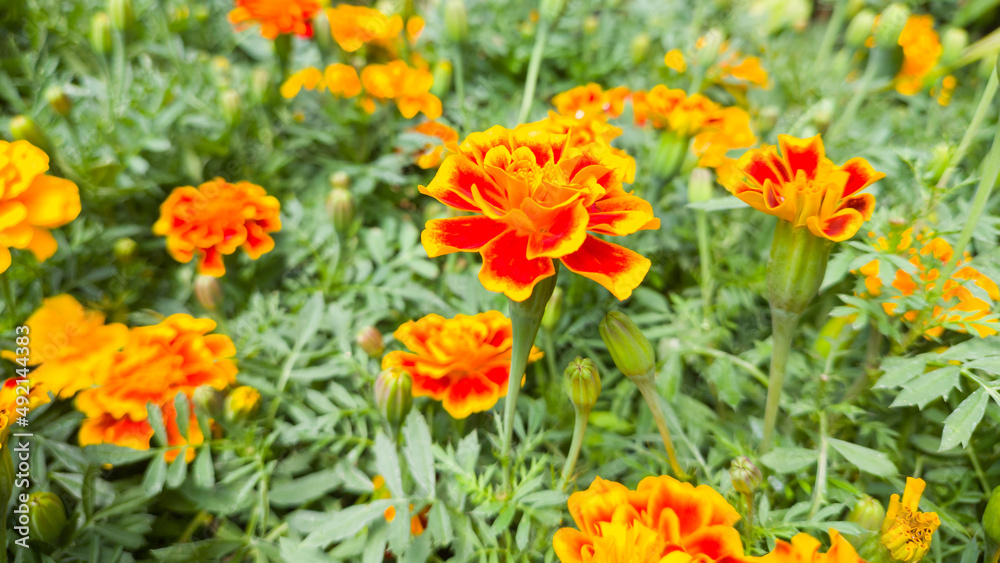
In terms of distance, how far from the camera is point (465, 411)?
2.10ft

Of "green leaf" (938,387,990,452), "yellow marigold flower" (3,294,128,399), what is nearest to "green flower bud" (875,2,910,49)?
"green leaf" (938,387,990,452)

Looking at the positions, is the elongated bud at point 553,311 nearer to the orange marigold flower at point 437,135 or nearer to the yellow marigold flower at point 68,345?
the orange marigold flower at point 437,135

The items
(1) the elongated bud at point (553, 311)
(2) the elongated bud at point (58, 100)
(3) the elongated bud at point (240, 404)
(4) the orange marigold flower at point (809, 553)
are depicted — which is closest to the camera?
(4) the orange marigold flower at point (809, 553)

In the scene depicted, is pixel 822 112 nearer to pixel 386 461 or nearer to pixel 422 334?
pixel 422 334

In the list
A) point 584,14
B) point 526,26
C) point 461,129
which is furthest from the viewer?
point 584,14

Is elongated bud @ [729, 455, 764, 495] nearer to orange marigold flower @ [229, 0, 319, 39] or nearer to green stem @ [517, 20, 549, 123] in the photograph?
green stem @ [517, 20, 549, 123]

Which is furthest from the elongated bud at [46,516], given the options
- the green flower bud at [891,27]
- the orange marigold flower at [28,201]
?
the green flower bud at [891,27]

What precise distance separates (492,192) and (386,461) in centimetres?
28

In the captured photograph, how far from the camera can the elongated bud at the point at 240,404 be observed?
666mm

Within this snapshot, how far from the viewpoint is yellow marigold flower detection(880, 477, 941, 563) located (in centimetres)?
51

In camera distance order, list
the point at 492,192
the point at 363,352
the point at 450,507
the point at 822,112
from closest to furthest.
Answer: the point at 492,192
the point at 450,507
the point at 363,352
the point at 822,112

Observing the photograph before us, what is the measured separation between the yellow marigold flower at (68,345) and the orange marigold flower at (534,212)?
0.46 m

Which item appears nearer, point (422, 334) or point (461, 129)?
point (422, 334)

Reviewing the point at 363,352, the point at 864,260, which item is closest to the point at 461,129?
the point at 363,352
